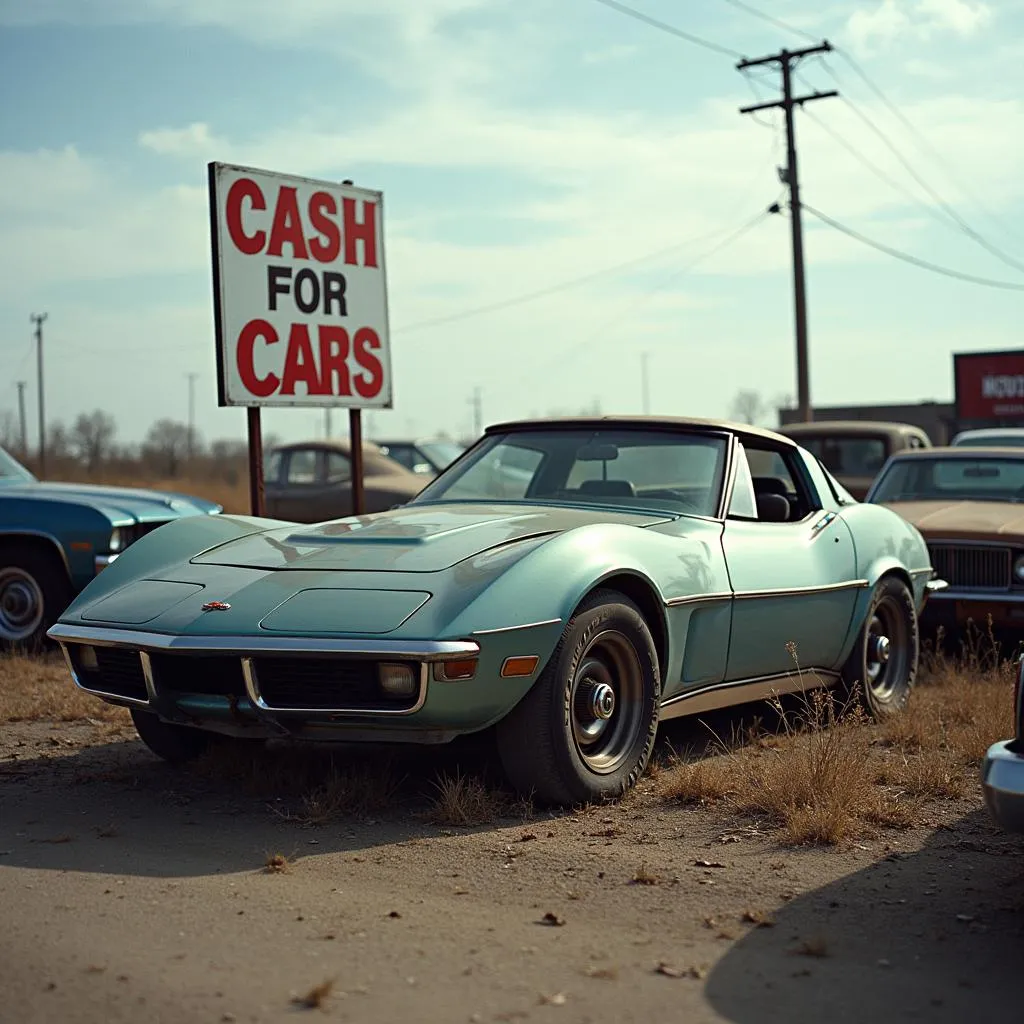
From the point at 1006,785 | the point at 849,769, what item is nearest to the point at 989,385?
the point at 849,769

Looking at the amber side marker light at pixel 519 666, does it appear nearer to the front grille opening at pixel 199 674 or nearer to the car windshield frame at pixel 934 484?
the front grille opening at pixel 199 674

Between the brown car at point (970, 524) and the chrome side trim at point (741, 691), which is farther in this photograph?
the brown car at point (970, 524)

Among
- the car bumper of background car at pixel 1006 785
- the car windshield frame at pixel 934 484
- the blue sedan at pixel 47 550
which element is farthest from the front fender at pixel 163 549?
the car windshield frame at pixel 934 484

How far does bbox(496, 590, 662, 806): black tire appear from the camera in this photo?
5055 mm

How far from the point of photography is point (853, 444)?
49.4ft

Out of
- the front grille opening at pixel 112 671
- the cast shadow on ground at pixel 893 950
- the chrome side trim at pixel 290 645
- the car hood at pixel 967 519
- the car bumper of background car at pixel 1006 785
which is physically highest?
the car hood at pixel 967 519

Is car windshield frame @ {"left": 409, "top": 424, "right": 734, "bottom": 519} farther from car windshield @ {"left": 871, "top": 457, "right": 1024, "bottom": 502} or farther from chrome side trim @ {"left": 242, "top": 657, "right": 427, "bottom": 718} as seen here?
car windshield @ {"left": 871, "top": 457, "right": 1024, "bottom": 502}

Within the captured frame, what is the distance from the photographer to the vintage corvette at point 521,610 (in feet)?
16.0

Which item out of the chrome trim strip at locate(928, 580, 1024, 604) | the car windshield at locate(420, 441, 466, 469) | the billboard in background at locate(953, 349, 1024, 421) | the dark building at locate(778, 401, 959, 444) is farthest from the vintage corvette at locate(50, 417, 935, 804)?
the dark building at locate(778, 401, 959, 444)

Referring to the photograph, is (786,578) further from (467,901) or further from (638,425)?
(467,901)

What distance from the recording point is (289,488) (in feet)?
59.8

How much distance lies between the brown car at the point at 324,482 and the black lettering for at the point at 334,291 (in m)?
7.82

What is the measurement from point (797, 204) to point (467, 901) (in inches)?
978

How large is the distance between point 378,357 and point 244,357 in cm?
124
